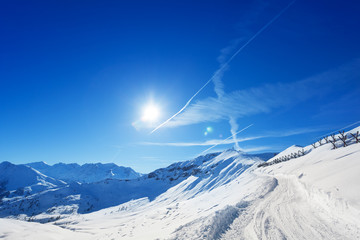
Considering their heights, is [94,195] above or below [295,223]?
above

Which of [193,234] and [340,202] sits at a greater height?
[340,202]

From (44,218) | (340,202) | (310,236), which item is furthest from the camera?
(44,218)

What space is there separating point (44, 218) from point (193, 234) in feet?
434

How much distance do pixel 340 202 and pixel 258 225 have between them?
3.91 metres

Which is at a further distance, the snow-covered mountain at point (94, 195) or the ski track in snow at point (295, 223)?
the snow-covered mountain at point (94, 195)

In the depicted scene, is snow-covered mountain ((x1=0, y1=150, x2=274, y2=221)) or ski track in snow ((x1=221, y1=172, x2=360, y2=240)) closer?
ski track in snow ((x1=221, y1=172, x2=360, y2=240))

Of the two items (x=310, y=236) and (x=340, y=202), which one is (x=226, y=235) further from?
(x=340, y=202)

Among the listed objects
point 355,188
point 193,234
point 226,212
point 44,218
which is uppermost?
point 355,188

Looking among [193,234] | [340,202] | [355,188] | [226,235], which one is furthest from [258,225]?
[355,188]

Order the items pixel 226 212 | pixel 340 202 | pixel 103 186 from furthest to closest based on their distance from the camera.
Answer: pixel 103 186
pixel 226 212
pixel 340 202

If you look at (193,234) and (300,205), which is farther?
(300,205)

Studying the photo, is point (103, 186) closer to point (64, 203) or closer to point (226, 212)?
point (64, 203)

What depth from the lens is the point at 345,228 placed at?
6289 millimetres

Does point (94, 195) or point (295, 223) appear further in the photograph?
point (94, 195)
